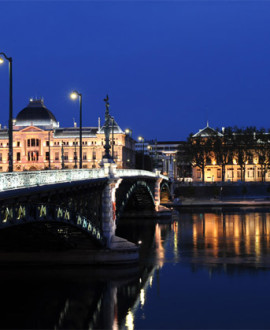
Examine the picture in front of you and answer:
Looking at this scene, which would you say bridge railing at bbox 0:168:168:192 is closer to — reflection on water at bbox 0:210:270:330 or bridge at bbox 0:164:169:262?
bridge at bbox 0:164:169:262

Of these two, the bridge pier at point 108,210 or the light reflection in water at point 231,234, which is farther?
the light reflection in water at point 231,234

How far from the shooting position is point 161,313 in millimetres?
31219

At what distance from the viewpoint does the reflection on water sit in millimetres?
29953

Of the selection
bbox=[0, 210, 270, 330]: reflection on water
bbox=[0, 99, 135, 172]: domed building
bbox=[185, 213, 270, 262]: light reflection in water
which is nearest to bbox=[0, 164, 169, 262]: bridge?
bbox=[0, 210, 270, 330]: reflection on water

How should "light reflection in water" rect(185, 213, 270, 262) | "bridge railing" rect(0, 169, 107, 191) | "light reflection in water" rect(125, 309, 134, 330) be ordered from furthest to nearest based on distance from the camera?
"light reflection in water" rect(185, 213, 270, 262) < "light reflection in water" rect(125, 309, 134, 330) < "bridge railing" rect(0, 169, 107, 191)

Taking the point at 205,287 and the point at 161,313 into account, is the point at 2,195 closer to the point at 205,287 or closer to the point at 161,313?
the point at 161,313

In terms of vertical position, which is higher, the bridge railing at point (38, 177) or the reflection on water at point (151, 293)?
the bridge railing at point (38, 177)

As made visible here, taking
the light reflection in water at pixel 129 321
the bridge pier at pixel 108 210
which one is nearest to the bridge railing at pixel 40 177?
the bridge pier at pixel 108 210

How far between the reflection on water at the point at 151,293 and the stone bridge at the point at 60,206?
2530 mm

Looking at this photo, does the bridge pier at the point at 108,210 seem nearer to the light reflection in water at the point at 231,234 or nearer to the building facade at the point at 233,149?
the light reflection in water at the point at 231,234

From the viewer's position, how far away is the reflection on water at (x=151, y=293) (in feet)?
98.3

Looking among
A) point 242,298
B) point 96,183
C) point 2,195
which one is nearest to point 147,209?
point 96,183

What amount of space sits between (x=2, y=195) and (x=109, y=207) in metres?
22.5

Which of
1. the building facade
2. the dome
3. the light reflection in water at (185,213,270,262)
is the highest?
the dome
